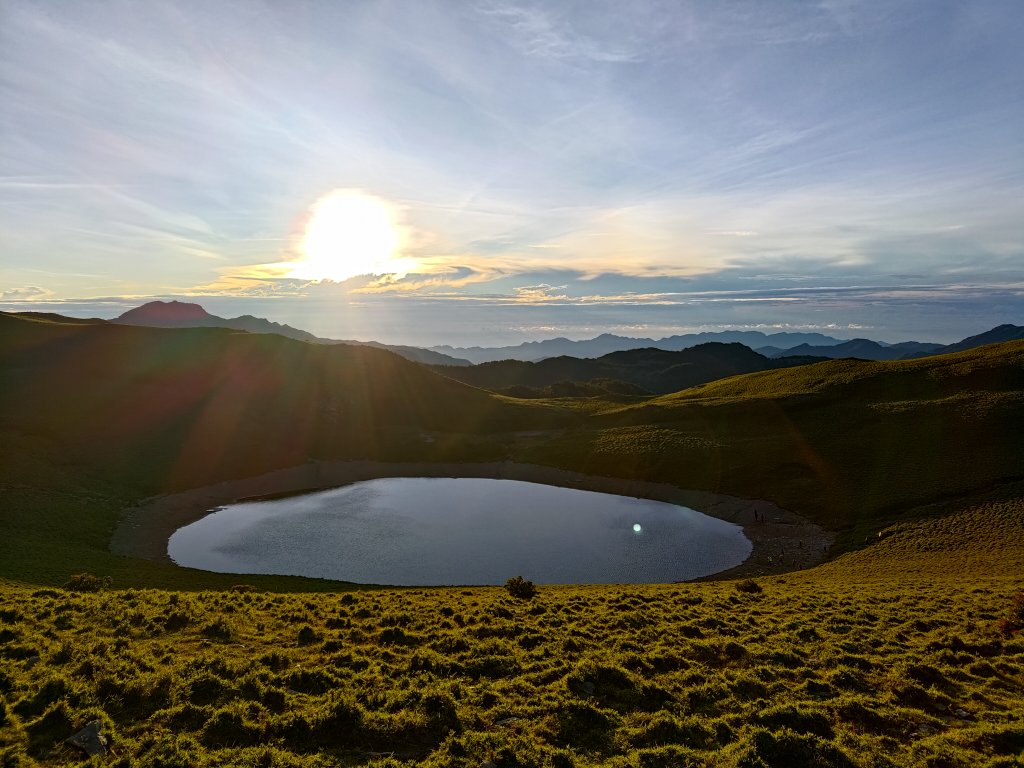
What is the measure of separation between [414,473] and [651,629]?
92.1 meters

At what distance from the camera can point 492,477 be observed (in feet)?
363

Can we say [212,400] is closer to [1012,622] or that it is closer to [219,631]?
[219,631]

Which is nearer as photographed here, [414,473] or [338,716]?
[338,716]

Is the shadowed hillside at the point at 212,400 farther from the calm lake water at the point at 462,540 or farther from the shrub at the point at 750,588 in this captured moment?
the shrub at the point at 750,588

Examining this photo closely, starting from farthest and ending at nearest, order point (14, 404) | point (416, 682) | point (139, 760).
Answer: point (14, 404), point (416, 682), point (139, 760)

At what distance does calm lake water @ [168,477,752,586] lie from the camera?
52844 mm

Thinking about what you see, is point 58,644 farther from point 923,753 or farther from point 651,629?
point 923,753

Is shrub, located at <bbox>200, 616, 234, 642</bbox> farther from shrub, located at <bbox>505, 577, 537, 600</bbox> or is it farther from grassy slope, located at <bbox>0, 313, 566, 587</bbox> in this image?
grassy slope, located at <bbox>0, 313, 566, 587</bbox>

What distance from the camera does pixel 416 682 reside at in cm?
1830

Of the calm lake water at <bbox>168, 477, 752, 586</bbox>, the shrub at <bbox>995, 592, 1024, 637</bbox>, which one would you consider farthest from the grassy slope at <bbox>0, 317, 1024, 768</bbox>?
the calm lake water at <bbox>168, 477, 752, 586</bbox>

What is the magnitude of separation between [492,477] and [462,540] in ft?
152

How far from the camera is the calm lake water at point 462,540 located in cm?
5284

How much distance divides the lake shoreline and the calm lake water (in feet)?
8.26

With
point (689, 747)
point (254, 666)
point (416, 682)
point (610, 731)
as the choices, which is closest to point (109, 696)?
point (254, 666)
